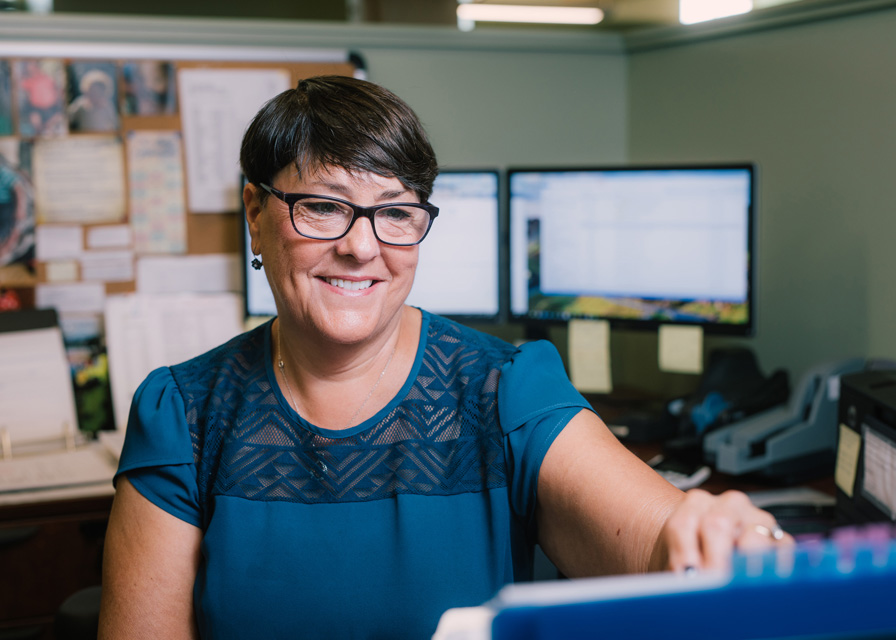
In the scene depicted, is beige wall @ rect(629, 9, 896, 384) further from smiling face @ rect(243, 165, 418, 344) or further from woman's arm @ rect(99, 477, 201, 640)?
woman's arm @ rect(99, 477, 201, 640)

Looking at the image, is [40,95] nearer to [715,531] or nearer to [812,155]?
[812,155]

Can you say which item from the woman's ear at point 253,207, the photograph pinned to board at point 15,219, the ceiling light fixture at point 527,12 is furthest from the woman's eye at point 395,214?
the ceiling light fixture at point 527,12

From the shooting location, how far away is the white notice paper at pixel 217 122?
1762 mm

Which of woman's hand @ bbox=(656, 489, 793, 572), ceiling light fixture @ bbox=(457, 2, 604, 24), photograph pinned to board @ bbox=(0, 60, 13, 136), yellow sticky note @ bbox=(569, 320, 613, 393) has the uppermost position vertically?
ceiling light fixture @ bbox=(457, 2, 604, 24)

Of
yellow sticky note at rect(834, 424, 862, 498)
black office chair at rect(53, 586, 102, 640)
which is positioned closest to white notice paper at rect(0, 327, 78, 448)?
black office chair at rect(53, 586, 102, 640)

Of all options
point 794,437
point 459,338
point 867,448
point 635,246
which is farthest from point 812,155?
point 459,338

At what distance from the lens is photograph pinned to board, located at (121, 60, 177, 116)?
173 cm

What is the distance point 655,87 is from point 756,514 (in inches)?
63.8

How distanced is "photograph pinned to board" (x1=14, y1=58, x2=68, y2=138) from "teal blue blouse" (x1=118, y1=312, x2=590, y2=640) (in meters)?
1.00

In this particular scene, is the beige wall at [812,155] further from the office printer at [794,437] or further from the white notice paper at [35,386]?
the white notice paper at [35,386]

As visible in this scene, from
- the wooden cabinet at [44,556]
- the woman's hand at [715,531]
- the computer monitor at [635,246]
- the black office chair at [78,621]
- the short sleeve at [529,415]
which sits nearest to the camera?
the woman's hand at [715,531]

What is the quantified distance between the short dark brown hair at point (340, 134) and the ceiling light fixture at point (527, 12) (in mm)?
2170

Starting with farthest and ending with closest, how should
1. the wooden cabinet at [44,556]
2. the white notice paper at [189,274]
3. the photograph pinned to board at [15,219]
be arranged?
the white notice paper at [189,274] < the photograph pinned to board at [15,219] < the wooden cabinet at [44,556]

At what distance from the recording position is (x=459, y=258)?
183cm
